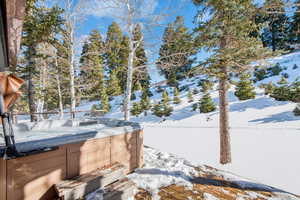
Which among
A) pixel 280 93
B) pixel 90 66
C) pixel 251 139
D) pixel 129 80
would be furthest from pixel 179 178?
pixel 280 93

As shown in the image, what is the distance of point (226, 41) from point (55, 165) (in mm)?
5878

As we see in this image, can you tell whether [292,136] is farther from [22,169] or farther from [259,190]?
[22,169]

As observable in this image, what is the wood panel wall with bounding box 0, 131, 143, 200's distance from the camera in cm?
197

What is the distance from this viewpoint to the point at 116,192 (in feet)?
8.27

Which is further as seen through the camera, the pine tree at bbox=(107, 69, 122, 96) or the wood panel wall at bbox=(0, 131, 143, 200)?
the pine tree at bbox=(107, 69, 122, 96)

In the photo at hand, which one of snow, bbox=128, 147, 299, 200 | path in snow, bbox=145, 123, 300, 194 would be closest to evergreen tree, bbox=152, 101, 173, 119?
path in snow, bbox=145, 123, 300, 194

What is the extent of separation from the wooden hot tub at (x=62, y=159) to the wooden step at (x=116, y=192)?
500 mm

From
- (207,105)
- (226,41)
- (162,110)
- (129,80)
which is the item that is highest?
(226,41)

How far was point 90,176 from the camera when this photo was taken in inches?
105

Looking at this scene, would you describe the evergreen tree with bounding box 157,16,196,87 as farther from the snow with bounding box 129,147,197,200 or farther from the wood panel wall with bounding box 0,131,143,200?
the wood panel wall with bounding box 0,131,143,200

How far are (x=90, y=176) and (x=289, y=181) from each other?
522cm

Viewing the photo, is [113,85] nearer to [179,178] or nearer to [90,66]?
[90,66]

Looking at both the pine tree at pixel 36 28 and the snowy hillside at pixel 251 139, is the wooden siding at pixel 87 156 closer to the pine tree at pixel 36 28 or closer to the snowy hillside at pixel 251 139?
the snowy hillside at pixel 251 139

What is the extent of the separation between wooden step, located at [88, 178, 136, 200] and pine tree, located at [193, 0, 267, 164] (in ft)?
13.0
